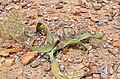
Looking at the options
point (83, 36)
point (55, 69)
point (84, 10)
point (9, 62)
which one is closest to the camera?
point (55, 69)

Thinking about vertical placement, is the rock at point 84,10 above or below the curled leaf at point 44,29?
above

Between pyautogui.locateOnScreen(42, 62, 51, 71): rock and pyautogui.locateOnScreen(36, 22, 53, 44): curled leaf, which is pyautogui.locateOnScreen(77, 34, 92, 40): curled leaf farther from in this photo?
pyautogui.locateOnScreen(42, 62, 51, 71): rock

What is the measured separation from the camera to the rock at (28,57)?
1.86m

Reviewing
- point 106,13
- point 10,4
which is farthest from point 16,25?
point 106,13

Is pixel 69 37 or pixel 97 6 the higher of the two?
pixel 97 6

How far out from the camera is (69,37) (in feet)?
6.69

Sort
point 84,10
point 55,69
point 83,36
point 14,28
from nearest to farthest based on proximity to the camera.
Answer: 1. point 55,69
2. point 83,36
3. point 14,28
4. point 84,10

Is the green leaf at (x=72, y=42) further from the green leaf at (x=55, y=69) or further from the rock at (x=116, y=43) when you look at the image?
the rock at (x=116, y=43)

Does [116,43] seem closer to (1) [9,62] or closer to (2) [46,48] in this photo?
(2) [46,48]

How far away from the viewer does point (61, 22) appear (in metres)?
2.20

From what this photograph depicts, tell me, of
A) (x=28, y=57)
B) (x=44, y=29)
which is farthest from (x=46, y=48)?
(x=44, y=29)

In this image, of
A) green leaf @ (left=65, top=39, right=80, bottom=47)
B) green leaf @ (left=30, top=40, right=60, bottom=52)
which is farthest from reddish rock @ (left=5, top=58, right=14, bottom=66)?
green leaf @ (left=65, top=39, right=80, bottom=47)

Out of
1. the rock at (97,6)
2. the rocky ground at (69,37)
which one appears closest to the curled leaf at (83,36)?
the rocky ground at (69,37)

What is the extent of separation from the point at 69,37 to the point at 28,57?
0.35 m
